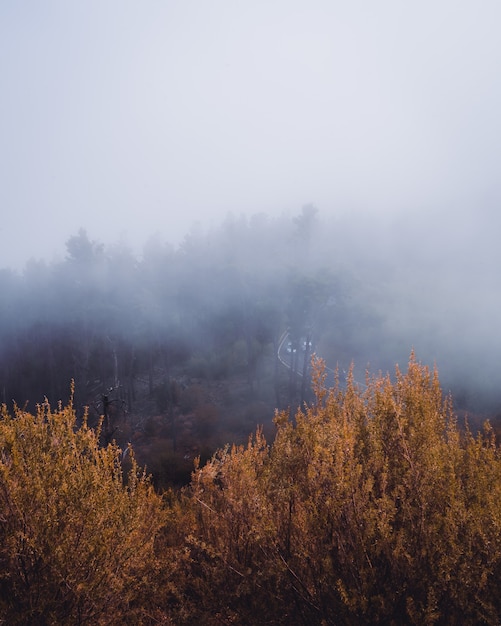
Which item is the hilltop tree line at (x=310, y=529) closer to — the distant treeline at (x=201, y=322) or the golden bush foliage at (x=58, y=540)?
the golden bush foliage at (x=58, y=540)

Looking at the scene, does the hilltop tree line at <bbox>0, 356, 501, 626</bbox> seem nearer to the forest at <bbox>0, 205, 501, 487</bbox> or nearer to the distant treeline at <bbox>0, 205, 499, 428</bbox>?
the forest at <bbox>0, 205, 501, 487</bbox>

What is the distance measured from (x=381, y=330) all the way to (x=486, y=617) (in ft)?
137

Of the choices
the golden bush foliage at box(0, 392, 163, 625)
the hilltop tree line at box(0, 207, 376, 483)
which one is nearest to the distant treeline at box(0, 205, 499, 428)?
the hilltop tree line at box(0, 207, 376, 483)

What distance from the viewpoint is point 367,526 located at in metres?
4.45

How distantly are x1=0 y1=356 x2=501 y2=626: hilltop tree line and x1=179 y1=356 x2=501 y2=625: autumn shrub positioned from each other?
0.06 ft

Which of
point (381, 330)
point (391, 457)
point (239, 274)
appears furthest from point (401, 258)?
point (391, 457)

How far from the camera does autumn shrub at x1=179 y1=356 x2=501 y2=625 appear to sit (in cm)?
427

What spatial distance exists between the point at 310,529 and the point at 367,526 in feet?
2.63

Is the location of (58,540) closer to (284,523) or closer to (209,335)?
(284,523)

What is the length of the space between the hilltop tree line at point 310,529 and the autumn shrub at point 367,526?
0.02m

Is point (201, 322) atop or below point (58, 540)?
below

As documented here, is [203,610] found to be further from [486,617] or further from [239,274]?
[239,274]

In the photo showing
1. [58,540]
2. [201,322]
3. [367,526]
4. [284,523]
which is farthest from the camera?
[201,322]

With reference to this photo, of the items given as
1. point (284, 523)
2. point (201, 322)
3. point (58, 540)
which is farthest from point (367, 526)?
point (201, 322)
